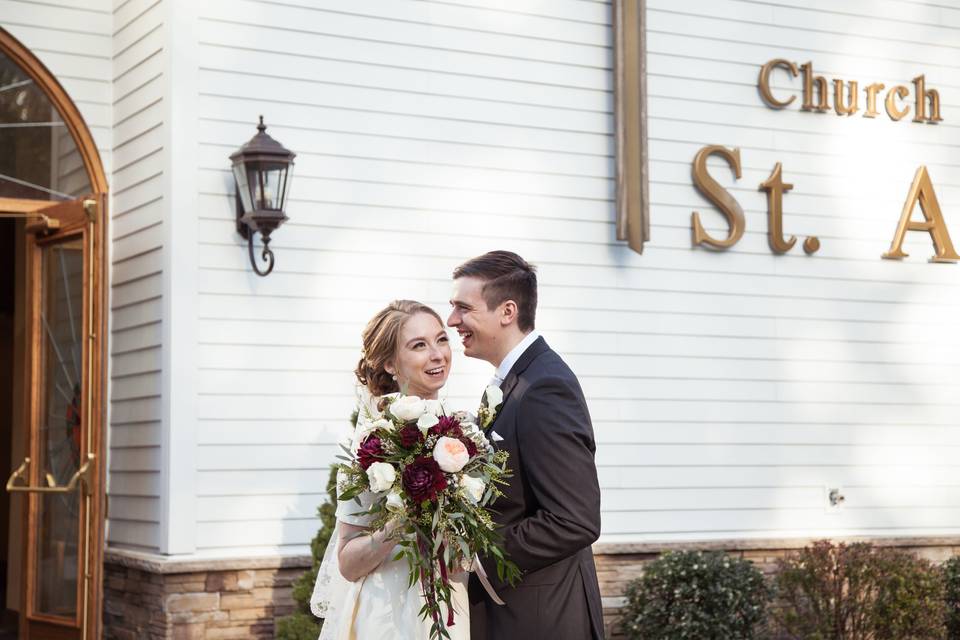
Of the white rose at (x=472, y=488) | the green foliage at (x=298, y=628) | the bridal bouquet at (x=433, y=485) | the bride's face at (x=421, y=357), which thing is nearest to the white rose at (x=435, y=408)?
the bridal bouquet at (x=433, y=485)

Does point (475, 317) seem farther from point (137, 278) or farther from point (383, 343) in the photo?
point (137, 278)

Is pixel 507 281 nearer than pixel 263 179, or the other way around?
pixel 507 281

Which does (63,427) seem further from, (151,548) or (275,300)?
(275,300)

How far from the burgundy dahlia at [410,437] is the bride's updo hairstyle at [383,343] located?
116cm

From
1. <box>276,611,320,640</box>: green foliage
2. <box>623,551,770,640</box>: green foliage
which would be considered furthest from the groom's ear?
<box>623,551,770,640</box>: green foliage

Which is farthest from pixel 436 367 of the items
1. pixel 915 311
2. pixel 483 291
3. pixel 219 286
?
pixel 915 311

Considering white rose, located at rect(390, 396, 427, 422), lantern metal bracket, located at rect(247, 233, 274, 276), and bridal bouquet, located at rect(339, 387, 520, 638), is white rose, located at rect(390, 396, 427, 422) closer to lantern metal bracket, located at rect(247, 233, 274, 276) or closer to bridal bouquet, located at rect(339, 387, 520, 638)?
bridal bouquet, located at rect(339, 387, 520, 638)

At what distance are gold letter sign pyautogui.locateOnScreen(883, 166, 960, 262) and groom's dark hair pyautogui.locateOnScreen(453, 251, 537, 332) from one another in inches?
235

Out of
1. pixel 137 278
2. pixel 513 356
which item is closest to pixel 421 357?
pixel 513 356

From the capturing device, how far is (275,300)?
7.48m

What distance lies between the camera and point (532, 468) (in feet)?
12.3

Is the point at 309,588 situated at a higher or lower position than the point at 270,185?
lower

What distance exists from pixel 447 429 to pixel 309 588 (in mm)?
3575

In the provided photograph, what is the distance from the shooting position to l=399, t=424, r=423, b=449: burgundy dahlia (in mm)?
3754
